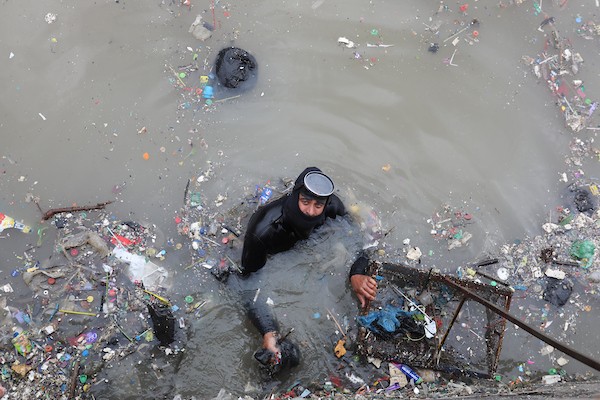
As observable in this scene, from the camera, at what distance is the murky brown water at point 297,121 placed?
210 inches

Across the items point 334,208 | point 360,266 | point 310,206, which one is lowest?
point 360,266

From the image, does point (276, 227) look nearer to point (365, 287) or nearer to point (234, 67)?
point (365, 287)

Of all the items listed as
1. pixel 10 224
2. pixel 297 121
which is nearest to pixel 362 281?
pixel 297 121

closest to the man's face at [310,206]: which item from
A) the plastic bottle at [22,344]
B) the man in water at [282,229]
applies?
the man in water at [282,229]

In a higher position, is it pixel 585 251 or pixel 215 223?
pixel 585 251

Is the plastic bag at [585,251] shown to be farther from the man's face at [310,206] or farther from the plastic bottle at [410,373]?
the man's face at [310,206]

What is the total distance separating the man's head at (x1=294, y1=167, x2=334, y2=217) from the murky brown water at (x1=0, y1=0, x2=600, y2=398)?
111 cm

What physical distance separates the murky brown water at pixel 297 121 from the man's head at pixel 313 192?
111 centimetres

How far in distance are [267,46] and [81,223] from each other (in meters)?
2.87

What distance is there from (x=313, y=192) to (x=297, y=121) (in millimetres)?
1893

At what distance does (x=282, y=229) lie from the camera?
4.61m

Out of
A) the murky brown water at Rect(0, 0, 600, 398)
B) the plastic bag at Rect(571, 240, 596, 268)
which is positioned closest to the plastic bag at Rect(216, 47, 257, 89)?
the murky brown water at Rect(0, 0, 600, 398)

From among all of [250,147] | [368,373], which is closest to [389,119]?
[250,147]

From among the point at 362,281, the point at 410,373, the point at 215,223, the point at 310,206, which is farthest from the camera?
the point at 215,223
